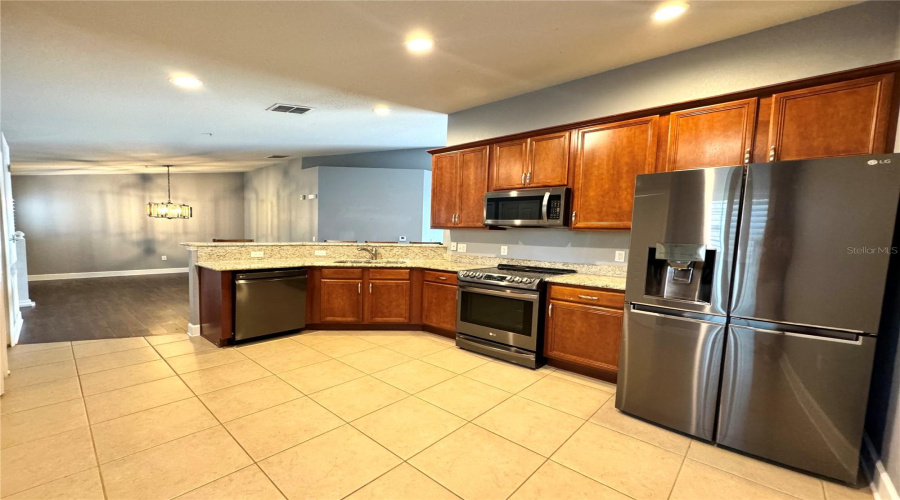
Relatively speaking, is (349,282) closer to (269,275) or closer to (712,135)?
(269,275)

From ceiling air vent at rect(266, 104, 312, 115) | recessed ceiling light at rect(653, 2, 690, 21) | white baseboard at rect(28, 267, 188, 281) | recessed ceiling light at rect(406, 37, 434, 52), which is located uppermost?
recessed ceiling light at rect(653, 2, 690, 21)

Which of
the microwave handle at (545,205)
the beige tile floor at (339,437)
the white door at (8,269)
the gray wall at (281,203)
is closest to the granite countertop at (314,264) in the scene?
the beige tile floor at (339,437)

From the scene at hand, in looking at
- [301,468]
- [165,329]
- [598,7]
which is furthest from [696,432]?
[165,329]

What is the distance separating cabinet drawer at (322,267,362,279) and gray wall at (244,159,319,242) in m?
3.43

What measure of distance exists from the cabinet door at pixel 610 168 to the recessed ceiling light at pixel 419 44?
147 cm

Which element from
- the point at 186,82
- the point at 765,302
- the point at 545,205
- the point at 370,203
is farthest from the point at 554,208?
the point at 370,203

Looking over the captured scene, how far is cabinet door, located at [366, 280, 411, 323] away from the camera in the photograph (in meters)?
4.25

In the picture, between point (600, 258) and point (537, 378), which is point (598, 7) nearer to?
point (600, 258)

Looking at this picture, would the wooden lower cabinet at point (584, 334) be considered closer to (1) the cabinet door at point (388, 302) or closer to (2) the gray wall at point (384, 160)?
(1) the cabinet door at point (388, 302)

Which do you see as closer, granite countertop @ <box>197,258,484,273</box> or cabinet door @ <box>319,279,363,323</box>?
granite countertop @ <box>197,258,484,273</box>

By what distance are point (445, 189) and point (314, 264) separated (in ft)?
5.63

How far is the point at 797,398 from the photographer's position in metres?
1.93

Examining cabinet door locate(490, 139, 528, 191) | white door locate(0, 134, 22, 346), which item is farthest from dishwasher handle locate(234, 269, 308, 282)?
cabinet door locate(490, 139, 528, 191)

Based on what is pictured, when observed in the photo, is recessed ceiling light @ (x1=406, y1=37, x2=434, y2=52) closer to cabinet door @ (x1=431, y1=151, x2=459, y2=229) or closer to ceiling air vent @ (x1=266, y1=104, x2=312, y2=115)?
cabinet door @ (x1=431, y1=151, x2=459, y2=229)
